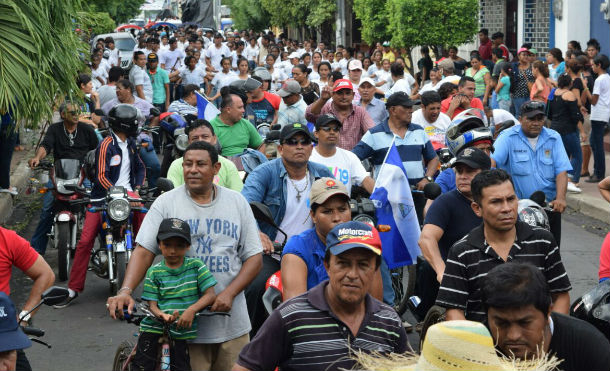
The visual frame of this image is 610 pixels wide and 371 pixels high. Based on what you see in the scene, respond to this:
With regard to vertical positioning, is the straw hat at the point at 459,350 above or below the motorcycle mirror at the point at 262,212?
above

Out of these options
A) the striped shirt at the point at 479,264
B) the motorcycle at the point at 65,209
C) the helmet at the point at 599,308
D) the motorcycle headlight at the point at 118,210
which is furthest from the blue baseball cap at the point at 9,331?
the motorcycle at the point at 65,209

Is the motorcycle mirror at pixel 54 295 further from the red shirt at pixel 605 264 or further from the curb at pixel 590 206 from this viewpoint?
the curb at pixel 590 206

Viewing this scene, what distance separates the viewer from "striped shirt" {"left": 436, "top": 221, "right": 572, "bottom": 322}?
17.0 ft

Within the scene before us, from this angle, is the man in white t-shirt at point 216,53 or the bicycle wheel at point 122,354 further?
the man in white t-shirt at point 216,53

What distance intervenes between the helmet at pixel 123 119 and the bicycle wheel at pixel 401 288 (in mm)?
2866

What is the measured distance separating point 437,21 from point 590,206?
11163 mm

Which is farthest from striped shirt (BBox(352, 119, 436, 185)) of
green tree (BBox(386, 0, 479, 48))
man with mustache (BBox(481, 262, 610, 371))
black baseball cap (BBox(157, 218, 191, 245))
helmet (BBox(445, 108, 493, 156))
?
green tree (BBox(386, 0, 479, 48))

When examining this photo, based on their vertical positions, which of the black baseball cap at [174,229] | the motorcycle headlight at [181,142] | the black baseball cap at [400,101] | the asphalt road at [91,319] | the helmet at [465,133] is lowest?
the asphalt road at [91,319]

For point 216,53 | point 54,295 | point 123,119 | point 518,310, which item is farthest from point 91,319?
point 216,53

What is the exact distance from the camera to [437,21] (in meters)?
24.7

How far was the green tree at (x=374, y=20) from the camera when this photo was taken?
31.1 meters

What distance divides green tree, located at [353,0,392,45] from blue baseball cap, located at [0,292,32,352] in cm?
2667

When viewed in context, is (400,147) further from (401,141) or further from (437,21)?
(437,21)

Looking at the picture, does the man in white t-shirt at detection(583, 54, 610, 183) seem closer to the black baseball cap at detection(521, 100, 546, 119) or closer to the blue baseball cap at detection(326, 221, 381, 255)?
the black baseball cap at detection(521, 100, 546, 119)
